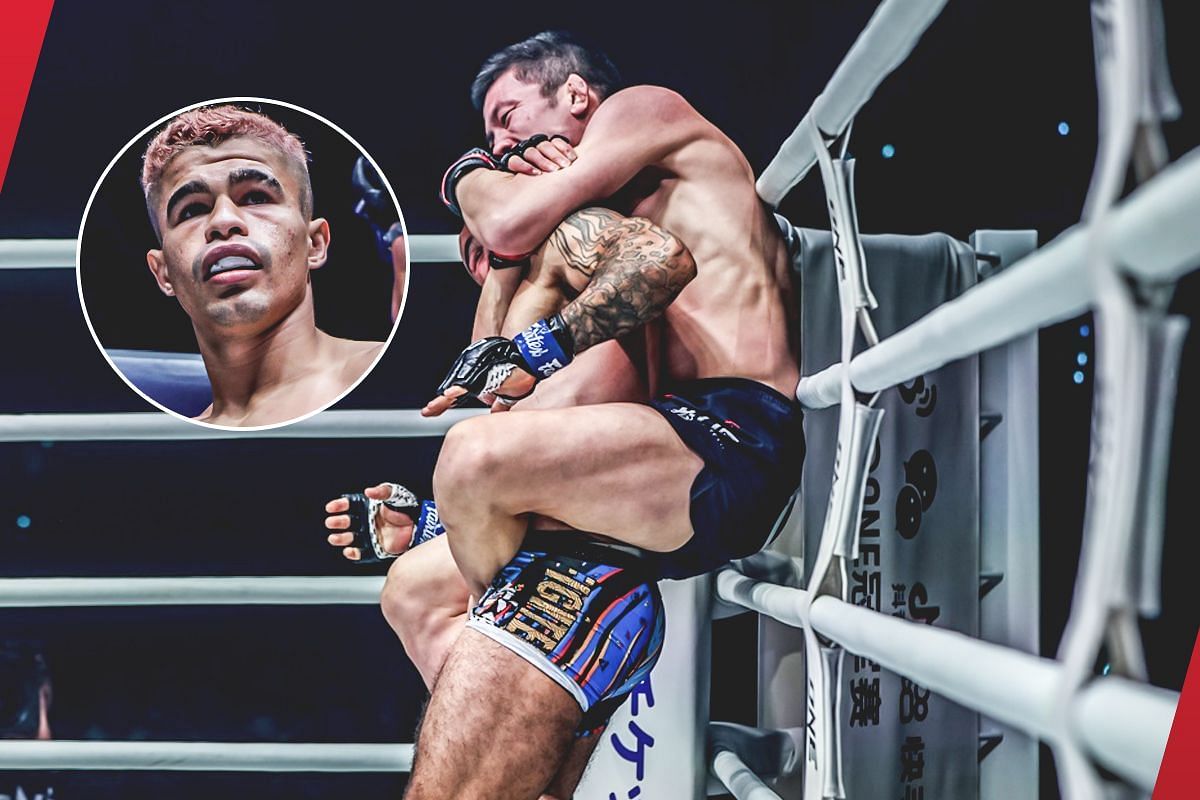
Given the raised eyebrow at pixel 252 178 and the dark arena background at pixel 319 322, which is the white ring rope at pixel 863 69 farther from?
the raised eyebrow at pixel 252 178

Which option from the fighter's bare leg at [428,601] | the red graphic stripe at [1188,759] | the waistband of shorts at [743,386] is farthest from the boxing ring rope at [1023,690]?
the fighter's bare leg at [428,601]

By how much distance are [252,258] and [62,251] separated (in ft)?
0.96

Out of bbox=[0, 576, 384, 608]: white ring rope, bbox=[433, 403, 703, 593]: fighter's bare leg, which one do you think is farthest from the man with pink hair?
bbox=[433, 403, 703, 593]: fighter's bare leg

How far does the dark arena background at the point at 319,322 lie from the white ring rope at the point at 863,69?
356mm

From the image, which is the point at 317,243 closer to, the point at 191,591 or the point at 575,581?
the point at 191,591

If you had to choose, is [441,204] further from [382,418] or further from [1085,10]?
[1085,10]

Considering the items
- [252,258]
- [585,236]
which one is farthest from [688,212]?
[252,258]

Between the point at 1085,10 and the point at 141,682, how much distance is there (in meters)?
1.61

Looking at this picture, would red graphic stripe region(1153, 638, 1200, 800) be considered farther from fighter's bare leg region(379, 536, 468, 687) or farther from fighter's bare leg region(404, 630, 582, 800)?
fighter's bare leg region(379, 536, 468, 687)

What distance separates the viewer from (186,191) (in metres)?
1.83

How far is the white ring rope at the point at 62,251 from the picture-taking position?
180 centimetres

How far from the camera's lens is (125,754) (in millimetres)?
1808

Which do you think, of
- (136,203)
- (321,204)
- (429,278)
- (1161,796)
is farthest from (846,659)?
(136,203)

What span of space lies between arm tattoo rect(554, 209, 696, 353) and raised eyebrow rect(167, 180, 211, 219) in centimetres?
69
